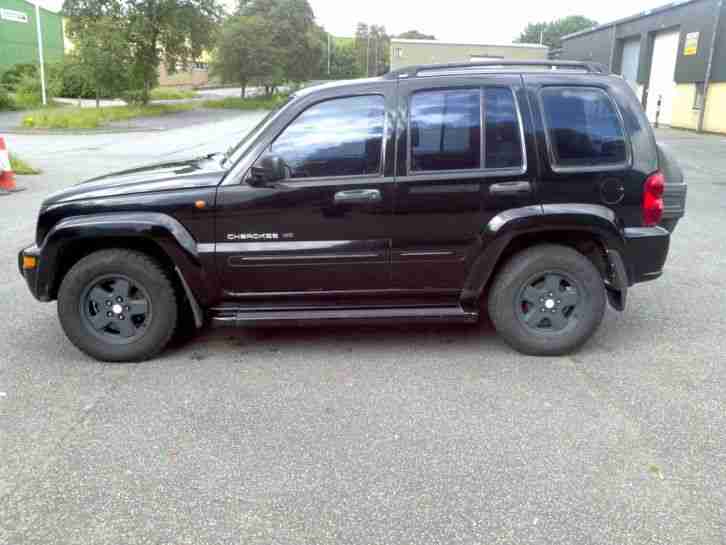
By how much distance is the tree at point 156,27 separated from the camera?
3519cm

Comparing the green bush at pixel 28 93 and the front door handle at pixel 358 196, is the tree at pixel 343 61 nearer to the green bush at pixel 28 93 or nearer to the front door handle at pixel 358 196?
the green bush at pixel 28 93

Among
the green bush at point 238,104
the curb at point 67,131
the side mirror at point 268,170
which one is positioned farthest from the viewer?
the green bush at point 238,104

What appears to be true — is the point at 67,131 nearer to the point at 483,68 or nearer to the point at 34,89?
the point at 34,89

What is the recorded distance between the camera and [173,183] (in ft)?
14.6

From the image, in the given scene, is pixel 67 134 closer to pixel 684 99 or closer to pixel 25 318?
pixel 25 318

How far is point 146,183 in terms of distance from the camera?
450cm

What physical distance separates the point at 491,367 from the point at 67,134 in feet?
77.6

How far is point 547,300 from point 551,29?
353ft

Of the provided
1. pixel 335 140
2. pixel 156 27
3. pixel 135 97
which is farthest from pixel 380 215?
pixel 135 97

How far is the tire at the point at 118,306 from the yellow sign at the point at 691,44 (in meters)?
29.8

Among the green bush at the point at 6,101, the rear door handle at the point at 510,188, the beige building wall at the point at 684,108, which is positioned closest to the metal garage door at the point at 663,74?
the beige building wall at the point at 684,108

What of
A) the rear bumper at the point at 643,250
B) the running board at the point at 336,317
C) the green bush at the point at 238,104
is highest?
the green bush at the point at 238,104

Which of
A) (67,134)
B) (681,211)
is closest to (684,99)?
(67,134)

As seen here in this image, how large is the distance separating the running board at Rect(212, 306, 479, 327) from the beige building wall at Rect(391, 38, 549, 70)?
1694 inches
